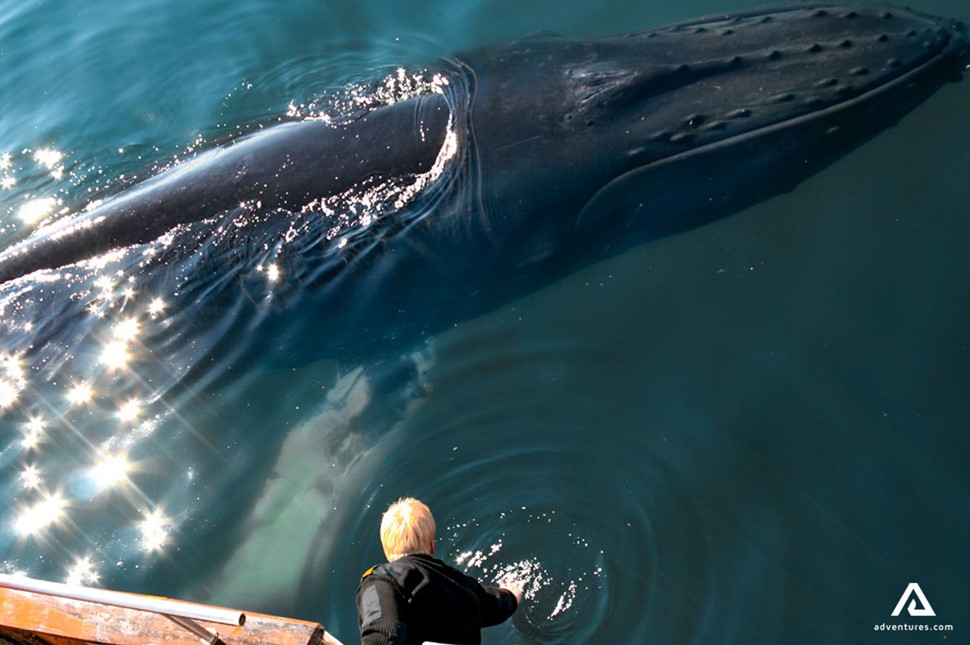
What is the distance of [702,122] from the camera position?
614cm

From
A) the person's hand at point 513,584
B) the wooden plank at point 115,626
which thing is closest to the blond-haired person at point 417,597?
the wooden plank at point 115,626

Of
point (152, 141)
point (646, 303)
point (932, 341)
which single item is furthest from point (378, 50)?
point (932, 341)

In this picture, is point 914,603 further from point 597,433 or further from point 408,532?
point 408,532

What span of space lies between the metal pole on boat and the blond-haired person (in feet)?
1.76

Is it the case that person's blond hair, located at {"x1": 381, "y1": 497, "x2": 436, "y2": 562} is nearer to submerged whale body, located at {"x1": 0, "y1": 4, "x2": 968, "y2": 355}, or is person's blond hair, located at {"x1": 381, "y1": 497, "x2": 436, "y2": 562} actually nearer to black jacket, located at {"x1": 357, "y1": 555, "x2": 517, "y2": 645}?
black jacket, located at {"x1": 357, "y1": 555, "x2": 517, "y2": 645}

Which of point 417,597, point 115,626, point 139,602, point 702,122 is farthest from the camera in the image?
point 702,122

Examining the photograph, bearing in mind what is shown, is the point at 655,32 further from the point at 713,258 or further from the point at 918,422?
the point at 918,422

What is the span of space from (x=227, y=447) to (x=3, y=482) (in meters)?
1.66

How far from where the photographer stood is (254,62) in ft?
29.4

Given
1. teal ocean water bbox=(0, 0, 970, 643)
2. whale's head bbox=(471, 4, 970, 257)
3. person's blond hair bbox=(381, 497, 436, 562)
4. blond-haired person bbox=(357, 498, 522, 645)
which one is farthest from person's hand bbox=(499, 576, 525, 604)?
whale's head bbox=(471, 4, 970, 257)

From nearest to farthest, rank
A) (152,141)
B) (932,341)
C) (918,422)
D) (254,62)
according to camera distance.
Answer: (918,422)
(932,341)
(152,141)
(254,62)

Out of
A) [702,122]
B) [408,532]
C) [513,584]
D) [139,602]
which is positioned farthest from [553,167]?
[139,602]

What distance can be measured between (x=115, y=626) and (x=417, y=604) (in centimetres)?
156

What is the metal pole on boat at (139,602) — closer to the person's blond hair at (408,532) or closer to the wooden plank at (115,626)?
the wooden plank at (115,626)
